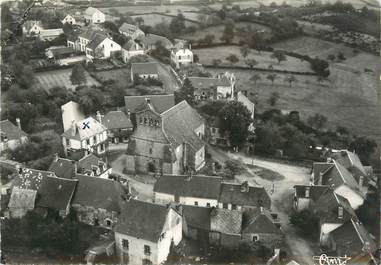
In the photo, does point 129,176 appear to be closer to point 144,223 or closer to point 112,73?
A: point 144,223

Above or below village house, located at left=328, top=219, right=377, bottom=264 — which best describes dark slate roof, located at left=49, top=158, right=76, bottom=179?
above

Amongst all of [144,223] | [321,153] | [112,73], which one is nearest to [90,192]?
[144,223]

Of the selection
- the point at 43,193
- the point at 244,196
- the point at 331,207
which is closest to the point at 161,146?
the point at 244,196

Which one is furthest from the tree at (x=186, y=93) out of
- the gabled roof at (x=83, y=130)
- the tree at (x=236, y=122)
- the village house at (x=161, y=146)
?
the gabled roof at (x=83, y=130)

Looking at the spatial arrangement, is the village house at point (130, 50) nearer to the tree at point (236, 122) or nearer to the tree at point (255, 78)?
the tree at point (255, 78)

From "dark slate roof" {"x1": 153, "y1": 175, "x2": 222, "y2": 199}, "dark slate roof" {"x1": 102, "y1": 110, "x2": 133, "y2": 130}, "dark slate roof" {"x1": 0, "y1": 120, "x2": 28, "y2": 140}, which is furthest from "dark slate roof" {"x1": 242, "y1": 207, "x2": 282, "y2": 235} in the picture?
"dark slate roof" {"x1": 0, "y1": 120, "x2": 28, "y2": 140}

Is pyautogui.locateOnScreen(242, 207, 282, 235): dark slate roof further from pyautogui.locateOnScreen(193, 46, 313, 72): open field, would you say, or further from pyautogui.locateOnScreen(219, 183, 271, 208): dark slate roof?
pyautogui.locateOnScreen(193, 46, 313, 72): open field
